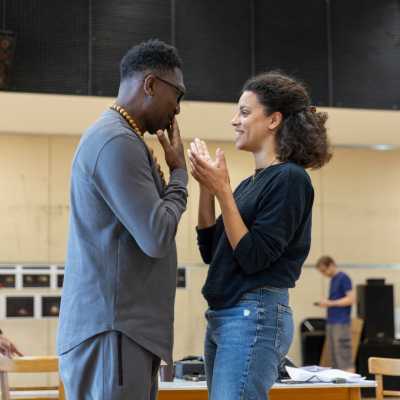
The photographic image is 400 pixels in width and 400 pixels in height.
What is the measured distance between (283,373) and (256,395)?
5.11 ft

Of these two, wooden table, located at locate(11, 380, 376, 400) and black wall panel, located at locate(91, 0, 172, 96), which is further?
black wall panel, located at locate(91, 0, 172, 96)

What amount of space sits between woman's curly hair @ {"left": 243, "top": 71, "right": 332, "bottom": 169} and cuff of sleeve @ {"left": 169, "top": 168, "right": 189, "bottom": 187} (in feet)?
1.09

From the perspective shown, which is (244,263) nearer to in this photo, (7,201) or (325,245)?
(7,201)

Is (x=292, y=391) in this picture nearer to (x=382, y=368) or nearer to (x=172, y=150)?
(x=382, y=368)

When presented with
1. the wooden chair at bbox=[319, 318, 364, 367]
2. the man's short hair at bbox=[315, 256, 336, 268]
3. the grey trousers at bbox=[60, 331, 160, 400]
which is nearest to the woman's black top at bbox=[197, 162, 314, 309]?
the grey trousers at bbox=[60, 331, 160, 400]

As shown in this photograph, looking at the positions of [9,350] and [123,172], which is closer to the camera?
[123,172]

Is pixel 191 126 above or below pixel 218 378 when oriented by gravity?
above

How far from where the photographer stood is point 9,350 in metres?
2.24

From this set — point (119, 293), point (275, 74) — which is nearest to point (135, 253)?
point (119, 293)

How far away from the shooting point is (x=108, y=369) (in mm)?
1915

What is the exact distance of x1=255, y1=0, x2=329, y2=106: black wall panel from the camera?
27.0ft

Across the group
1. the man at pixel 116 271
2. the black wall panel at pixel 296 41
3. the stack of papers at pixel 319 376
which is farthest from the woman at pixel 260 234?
the black wall panel at pixel 296 41

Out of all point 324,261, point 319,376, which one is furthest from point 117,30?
point 319,376

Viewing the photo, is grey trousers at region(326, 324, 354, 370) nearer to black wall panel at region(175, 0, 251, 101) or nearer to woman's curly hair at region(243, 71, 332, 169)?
black wall panel at region(175, 0, 251, 101)
